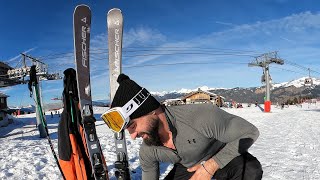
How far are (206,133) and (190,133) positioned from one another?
5.8 inches

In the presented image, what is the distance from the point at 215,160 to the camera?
266cm

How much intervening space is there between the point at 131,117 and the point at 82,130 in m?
2.16

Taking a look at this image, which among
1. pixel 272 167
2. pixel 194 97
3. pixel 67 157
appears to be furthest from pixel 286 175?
pixel 194 97

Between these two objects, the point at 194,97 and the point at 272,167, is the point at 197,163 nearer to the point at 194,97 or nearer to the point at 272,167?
the point at 272,167

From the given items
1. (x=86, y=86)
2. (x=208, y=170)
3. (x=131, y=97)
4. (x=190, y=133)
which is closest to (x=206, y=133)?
(x=190, y=133)

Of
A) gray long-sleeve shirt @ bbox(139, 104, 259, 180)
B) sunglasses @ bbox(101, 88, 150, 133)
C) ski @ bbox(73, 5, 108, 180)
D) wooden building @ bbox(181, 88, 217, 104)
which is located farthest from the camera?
wooden building @ bbox(181, 88, 217, 104)

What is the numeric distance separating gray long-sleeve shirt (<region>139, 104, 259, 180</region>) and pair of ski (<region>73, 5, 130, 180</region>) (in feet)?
5.89

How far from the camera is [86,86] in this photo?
491 cm

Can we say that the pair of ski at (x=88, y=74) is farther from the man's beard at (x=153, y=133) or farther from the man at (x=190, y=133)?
the man's beard at (x=153, y=133)

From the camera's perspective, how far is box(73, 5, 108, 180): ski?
14.2ft

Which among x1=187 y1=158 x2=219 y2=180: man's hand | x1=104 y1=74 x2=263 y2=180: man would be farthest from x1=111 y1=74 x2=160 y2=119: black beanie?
x1=187 y1=158 x2=219 y2=180: man's hand

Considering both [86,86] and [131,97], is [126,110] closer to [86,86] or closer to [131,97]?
[131,97]

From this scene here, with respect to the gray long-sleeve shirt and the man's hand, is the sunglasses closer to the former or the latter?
the gray long-sleeve shirt

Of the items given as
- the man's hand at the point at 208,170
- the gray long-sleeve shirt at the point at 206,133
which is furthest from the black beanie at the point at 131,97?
the man's hand at the point at 208,170
